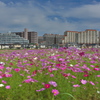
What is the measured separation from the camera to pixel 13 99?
9.52ft

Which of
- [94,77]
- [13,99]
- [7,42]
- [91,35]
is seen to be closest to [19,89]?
[13,99]

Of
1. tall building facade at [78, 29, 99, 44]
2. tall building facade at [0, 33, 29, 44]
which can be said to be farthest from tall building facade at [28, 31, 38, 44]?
tall building facade at [0, 33, 29, 44]

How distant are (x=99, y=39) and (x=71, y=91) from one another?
660 feet

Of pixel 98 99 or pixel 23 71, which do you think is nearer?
pixel 98 99

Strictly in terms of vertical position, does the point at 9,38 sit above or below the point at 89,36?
below

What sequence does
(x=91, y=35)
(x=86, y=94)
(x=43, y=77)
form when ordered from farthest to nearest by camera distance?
1. (x=91, y=35)
2. (x=43, y=77)
3. (x=86, y=94)

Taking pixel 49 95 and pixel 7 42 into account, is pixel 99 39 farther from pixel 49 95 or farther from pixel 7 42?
pixel 49 95

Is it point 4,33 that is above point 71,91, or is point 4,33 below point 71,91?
above

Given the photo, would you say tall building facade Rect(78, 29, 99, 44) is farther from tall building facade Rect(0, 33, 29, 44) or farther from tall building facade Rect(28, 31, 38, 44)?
tall building facade Rect(0, 33, 29, 44)

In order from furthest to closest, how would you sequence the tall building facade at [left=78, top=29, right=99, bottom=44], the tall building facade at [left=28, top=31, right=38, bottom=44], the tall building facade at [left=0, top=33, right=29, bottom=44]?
the tall building facade at [left=28, top=31, right=38, bottom=44]
the tall building facade at [left=78, top=29, right=99, bottom=44]
the tall building facade at [left=0, top=33, right=29, bottom=44]

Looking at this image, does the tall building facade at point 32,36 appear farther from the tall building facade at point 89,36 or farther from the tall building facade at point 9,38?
the tall building facade at point 9,38

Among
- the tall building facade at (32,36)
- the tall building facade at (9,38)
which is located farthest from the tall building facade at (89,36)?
the tall building facade at (9,38)

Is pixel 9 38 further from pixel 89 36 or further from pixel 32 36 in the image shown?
pixel 89 36

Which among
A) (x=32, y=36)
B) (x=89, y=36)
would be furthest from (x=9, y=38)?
(x=89, y=36)
